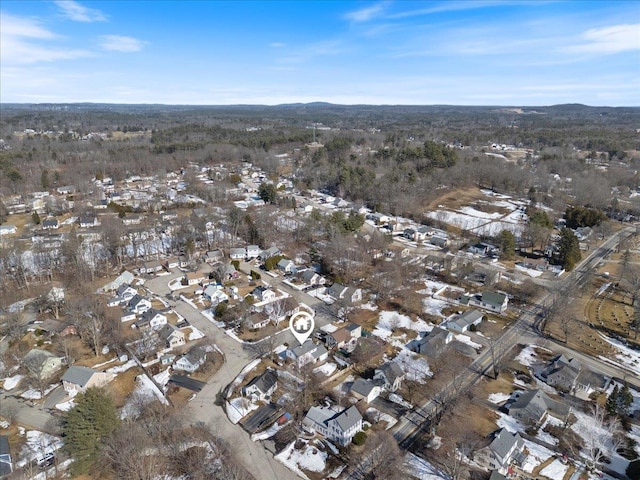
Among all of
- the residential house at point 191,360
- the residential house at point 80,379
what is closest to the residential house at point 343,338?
the residential house at point 191,360

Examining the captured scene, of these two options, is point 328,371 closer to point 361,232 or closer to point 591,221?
point 361,232

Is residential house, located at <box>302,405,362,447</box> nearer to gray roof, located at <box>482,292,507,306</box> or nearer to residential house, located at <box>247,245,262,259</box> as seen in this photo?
gray roof, located at <box>482,292,507,306</box>

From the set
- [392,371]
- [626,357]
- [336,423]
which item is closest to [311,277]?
[392,371]

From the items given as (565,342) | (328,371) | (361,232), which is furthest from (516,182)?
(328,371)

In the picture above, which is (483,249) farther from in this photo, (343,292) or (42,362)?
(42,362)

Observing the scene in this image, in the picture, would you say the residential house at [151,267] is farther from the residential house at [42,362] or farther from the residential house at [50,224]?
the residential house at [50,224]

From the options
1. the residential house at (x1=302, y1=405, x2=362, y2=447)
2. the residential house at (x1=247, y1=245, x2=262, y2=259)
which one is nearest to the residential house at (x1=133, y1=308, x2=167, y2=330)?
the residential house at (x1=247, y1=245, x2=262, y2=259)
